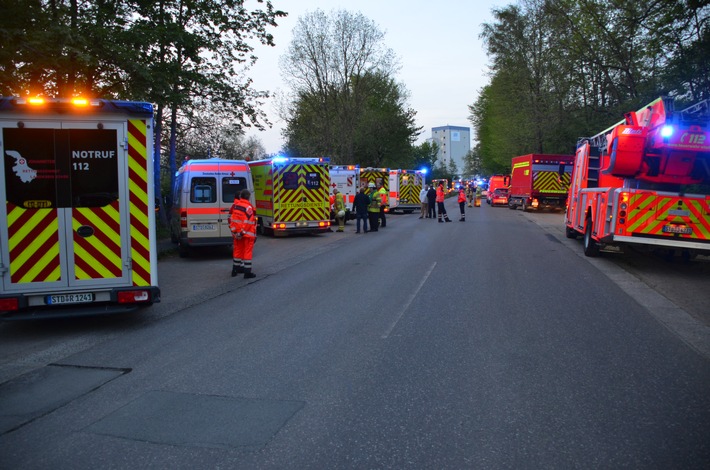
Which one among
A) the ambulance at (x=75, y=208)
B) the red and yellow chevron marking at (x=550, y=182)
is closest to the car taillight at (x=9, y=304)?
the ambulance at (x=75, y=208)

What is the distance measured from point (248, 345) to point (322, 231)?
16.9m

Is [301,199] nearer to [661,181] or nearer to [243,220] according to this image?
[243,220]

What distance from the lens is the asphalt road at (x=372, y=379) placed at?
3.95m

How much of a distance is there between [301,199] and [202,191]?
6.80m

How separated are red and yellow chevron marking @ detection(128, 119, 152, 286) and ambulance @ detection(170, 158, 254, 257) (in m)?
6.70

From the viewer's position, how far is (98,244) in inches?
299

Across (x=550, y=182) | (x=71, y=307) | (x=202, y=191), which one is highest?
(x=550, y=182)

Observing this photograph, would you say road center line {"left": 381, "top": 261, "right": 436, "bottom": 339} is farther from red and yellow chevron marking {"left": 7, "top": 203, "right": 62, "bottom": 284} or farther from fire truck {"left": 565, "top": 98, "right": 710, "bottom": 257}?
fire truck {"left": 565, "top": 98, "right": 710, "bottom": 257}

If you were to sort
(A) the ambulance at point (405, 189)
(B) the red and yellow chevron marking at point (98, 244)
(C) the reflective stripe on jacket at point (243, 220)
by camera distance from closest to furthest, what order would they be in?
(B) the red and yellow chevron marking at point (98, 244) < (C) the reflective stripe on jacket at point (243, 220) < (A) the ambulance at point (405, 189)

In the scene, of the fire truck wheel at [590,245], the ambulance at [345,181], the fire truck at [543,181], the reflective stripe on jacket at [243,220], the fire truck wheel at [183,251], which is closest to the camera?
the reflective stripe on jacket at [243,220]

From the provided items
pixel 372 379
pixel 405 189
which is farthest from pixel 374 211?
pixel 372 379

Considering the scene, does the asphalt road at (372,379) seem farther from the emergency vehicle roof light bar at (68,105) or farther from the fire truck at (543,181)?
the fire truck at (543,181)

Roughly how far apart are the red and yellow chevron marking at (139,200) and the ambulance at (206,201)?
6.70 metres

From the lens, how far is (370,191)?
24.7m
